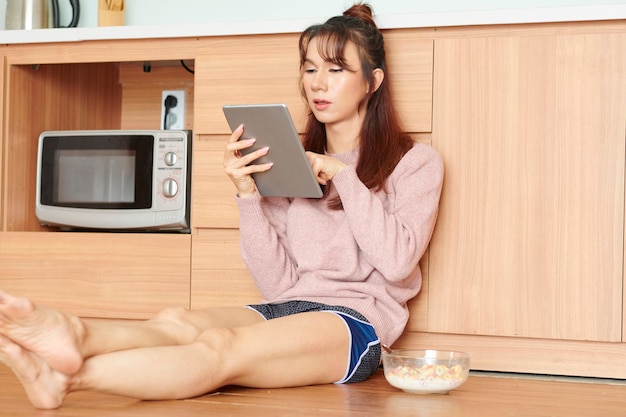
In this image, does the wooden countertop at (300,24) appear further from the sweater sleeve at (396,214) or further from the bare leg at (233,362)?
the bare leg at (233,362)

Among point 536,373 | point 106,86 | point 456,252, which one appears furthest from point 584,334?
point 106,86

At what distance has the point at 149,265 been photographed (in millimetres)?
2156

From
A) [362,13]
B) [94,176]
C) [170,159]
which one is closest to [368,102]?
[362,13]

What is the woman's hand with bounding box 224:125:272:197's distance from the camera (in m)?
1.79

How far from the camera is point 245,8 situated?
267 centimetres

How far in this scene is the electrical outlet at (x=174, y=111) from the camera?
2.60 m

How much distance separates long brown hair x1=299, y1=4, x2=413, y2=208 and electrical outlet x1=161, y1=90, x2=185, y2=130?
0.71 m

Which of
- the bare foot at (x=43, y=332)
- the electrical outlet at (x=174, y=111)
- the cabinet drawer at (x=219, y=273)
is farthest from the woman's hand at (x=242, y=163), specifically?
the electrical outlet at (x=174, y=111)

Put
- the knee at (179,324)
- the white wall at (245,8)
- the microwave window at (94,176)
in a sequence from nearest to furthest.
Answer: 1. the knee at (179,324)
2. the microwave window at (94,176)
3. the white wall at (245,8)

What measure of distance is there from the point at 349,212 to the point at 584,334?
590 mm

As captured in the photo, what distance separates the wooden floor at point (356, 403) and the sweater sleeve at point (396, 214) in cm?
25

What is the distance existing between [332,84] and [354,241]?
0.34m

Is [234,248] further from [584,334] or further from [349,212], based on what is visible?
[584,334]

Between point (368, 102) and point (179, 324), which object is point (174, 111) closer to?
point (368, 102)
